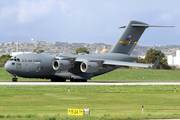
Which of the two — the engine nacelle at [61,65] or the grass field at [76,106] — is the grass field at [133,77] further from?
the grass field at [76,106]

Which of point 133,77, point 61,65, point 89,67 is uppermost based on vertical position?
point 61,65

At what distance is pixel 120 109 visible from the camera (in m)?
22.5

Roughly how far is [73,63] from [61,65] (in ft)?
8.43

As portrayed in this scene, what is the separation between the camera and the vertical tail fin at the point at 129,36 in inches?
2120

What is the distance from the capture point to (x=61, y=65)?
47125mm

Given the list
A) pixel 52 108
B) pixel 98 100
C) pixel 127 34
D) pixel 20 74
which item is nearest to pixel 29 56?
pixel 20 74

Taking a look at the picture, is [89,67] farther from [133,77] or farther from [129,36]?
[133,77]

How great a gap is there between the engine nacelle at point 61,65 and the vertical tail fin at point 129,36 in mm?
9321

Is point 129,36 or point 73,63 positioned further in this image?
point 129,36

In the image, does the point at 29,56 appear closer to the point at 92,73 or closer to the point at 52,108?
the point at 92,73

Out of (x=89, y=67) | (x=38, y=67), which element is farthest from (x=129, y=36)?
(x=38, y=67)

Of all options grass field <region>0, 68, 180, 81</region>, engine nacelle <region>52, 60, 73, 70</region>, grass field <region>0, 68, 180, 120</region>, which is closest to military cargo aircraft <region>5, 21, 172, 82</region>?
engine nacelle <region>52, 60, 73, 70</region>

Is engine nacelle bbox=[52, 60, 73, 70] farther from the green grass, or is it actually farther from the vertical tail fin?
the green grass

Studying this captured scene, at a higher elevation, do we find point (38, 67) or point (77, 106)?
point (38, 67)
